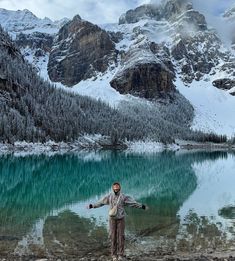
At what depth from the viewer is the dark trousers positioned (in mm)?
20750

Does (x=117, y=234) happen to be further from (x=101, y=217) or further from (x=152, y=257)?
(x=101, y=217)

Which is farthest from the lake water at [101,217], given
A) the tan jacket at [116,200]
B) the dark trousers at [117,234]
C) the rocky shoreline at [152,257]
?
the tan jacket at [116,200]

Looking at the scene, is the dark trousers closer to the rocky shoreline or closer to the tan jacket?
the tan jacket

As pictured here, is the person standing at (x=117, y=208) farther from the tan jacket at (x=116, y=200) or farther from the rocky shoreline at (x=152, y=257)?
the rocky shoreline at (x=152, y=257)

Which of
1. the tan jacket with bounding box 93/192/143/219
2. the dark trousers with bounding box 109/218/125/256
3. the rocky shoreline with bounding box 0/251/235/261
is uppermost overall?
the tan jacket with bounding box 93/192/143/219

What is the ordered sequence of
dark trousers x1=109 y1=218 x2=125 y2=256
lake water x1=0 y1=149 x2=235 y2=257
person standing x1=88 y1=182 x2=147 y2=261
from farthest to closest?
lake water x1=0 y1=149 x2=235 y2=257 < dark trousers x1=109 y1=218 x2=125 y2=256 < person standing x1=88 y1=182 x2=147 y2=261

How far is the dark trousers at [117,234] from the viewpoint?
20.8m

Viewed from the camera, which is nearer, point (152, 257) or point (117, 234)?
point (117, 234)

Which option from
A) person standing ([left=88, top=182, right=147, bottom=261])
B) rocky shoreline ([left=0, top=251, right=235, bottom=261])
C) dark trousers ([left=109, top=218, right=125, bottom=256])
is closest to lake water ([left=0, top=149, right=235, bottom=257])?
rocky shoreline ([left=0, top=251, right=235, bottom=261])

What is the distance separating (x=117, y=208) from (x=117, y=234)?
1.31m

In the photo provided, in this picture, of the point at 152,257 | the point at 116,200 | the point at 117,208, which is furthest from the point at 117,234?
the point at 152,257

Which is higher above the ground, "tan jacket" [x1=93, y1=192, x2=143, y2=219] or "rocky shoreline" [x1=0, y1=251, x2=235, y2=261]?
"tan jacket" [x1=93, y1=192, x2=143, y2=219]

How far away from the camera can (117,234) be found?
825 inches

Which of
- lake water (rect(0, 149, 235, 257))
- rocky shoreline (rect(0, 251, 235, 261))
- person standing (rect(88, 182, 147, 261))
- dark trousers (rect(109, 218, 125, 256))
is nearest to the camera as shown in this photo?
person standing (rect(88, 182, 147, 261))
